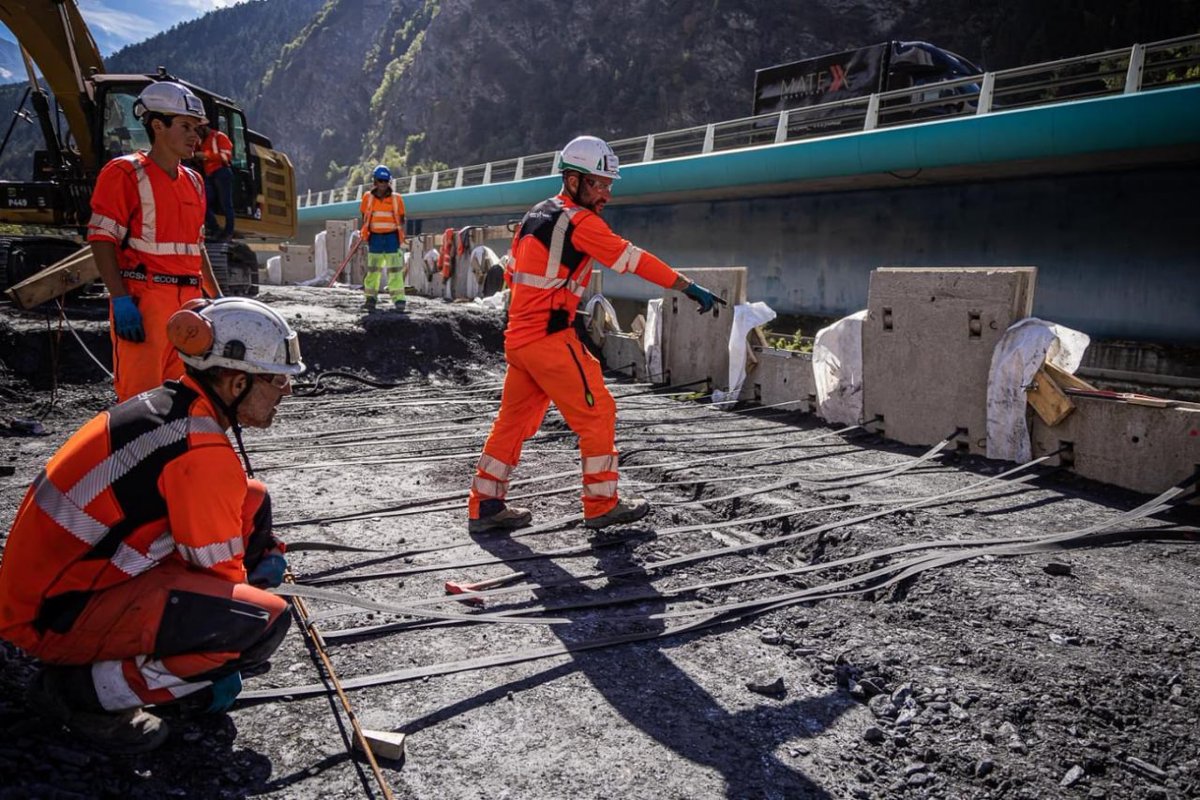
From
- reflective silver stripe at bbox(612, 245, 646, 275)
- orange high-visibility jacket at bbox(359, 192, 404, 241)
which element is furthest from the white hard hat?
orange high-visibility jacket at bbox(359, 192, 404, 241)

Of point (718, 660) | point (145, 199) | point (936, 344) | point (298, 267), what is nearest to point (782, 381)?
point (936, 344)

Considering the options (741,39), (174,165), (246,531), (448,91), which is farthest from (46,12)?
(448,91)

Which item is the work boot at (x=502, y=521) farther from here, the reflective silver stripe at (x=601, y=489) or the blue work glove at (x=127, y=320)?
the blue work glove at (x=127, y=320)

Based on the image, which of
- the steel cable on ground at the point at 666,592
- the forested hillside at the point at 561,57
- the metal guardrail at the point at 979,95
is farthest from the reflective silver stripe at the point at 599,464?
the forested hillside at the point at 561,57

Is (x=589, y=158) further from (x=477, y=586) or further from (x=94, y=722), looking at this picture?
(x=94, y=722)

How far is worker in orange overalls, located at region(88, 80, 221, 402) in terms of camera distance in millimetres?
4129

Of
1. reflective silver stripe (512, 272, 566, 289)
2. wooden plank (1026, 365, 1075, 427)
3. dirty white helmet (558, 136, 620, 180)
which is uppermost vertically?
dirty white helmet (558, 136, 620, 180)

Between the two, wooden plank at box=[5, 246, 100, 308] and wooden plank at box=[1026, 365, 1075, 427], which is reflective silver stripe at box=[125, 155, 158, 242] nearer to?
wooden plank at box=[5, 246, 100, 308]

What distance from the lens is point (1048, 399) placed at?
18.4 feet

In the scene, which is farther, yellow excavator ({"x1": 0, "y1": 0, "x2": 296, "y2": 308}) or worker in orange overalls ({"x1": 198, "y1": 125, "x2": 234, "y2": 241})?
yellow excavator ({"x1": 0, "y1": 0, "x2": 296, "y2": 308})

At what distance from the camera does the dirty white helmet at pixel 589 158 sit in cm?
439

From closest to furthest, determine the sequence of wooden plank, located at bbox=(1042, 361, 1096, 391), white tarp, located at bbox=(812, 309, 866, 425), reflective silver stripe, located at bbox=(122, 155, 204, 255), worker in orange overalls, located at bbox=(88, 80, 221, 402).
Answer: worker in orange overalls, located at bbox=(88, 80, 221, 402), reflective silver stripe, located at bbox=(122, 155, 204, 255), wooden plank, located at bbox=(1042, 361, 1096, 391), white tarp, located at bbox=(812, 309, 866, 425)

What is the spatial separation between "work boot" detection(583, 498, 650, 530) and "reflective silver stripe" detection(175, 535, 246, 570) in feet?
8.06

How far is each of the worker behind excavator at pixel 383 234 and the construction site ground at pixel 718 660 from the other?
698cm
